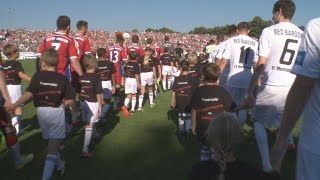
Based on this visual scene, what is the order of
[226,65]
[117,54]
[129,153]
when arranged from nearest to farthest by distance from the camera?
[129,153] → [226,65] → [117,54]

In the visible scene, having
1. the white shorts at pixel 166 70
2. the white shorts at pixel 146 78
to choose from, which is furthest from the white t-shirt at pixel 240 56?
the white shorts at pixel 166 70

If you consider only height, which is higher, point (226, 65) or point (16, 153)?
point (226, 65)

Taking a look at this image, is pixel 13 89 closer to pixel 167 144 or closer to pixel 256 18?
pixel 167 144

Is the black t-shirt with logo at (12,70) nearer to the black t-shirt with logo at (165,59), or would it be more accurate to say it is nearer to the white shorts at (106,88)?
the white shorts at (106,88)

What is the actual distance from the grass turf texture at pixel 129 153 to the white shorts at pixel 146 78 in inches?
111

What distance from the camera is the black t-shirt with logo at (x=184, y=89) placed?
9109mm

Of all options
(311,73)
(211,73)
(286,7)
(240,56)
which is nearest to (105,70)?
(240,56)

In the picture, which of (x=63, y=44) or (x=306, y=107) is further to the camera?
(x=63, y=44)

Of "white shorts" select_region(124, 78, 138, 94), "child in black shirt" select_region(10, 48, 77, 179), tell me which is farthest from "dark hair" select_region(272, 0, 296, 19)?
"white shorts" select_region(124, 78, 138, 94)

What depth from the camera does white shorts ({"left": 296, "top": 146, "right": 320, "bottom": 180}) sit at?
259 centimetres

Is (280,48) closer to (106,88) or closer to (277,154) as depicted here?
(277,154)

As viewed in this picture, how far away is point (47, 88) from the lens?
5641mm

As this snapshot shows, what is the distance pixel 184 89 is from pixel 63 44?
2850mm

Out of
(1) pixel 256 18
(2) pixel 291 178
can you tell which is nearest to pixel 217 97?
(2) pixel 291 178
